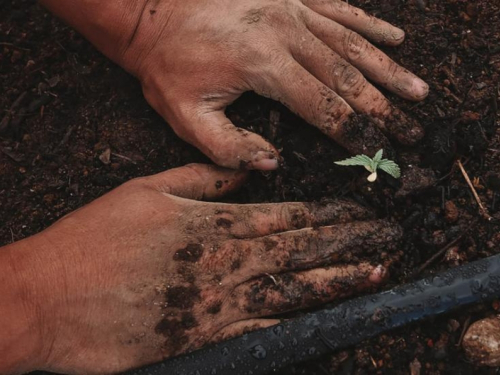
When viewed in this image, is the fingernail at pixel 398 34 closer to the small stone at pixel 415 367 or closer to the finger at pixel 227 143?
the finger at pixel 227 143

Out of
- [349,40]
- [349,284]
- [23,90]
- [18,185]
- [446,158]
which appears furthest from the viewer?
[23,90]

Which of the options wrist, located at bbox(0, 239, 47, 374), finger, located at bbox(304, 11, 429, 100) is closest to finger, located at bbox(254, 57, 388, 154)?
finger, located at bbox(304, 11, 429, 100)

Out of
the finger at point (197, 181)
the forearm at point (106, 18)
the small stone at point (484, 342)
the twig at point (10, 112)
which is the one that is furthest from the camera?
the twig at point (10, 112)

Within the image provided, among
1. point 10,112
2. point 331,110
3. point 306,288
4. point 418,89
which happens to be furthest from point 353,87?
point 10,112

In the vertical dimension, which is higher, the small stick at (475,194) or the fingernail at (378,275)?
the small stick at (475,194)

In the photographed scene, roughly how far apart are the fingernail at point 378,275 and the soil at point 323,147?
67 millimetres

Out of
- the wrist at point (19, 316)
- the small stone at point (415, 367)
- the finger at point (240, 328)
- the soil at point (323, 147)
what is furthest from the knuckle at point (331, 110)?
the wrist at point (19, 316)

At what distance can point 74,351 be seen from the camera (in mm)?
1860

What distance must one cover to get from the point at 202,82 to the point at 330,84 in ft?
Answer: 1.57

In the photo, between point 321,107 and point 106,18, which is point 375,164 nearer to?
point 321,107

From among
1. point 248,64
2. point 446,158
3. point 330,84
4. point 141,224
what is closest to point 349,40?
point 330,84

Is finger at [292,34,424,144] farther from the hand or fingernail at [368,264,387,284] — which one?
fingernail at [368,264,387,284]

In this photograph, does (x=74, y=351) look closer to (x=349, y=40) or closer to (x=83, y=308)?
(x=83, y=308)

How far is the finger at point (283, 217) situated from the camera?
193cm
